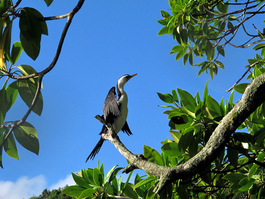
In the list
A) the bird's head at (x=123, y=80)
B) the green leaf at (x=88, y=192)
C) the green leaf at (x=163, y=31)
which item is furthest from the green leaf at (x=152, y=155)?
the green leaf at (x=163, y=31)

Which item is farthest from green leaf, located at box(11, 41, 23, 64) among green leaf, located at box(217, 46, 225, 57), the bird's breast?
green leaf, located at box(217, 46, 225, 57)

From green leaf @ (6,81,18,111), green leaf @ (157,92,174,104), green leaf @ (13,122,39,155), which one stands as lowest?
green leaf @ (157,92,174,104)

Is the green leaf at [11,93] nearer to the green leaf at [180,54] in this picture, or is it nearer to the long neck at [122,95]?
the long neck at [122,95]

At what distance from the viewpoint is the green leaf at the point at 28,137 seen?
59.8 inches

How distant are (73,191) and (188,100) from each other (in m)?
0.94

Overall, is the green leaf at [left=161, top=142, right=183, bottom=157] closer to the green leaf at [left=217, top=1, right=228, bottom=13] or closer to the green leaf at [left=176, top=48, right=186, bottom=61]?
the green leaf at [left=176, top=48, right=186, bottom=61]

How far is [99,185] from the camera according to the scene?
1594 millimetres

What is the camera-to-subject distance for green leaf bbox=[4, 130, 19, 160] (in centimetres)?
152

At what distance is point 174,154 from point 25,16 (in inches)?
49.7

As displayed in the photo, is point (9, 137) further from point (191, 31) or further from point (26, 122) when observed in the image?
point (191, 31)

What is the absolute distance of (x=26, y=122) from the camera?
1.52m

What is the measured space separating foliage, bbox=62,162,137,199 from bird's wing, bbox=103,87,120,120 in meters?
0.69

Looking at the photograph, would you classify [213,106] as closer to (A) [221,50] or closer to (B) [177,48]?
(B) [177,48]

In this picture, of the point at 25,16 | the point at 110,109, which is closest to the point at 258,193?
the point at 110,109
